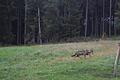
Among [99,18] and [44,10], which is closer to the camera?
[44,10]

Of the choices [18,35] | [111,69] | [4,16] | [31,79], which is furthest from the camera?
[18,35]

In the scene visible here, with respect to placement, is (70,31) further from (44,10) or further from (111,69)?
(111,69)

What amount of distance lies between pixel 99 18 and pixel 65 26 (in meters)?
17.2

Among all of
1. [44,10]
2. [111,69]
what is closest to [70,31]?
[44,10]

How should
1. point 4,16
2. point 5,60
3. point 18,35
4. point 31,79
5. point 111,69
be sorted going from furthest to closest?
1. point 18,35
2. point 4,16
3. point 5,60
4. point 111,69
5. point 31,79

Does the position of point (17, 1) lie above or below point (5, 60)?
above

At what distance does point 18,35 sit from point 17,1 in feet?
22.8

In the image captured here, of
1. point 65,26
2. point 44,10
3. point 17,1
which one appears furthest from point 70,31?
point 17,1

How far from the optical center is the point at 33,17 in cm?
6931

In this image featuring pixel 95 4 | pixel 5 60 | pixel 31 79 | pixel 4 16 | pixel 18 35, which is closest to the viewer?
pixel 31 79

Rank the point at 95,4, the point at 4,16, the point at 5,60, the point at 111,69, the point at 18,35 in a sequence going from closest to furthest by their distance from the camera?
the point at 111,69 → the point at 5,60 → the point at 4,16 → the point at 18,35 → the point at 95,4

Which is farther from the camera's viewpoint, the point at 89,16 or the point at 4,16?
→ the point at 89,16

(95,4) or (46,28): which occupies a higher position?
(95,4)

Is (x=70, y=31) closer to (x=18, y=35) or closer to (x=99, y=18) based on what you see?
(x=18, y=35)
